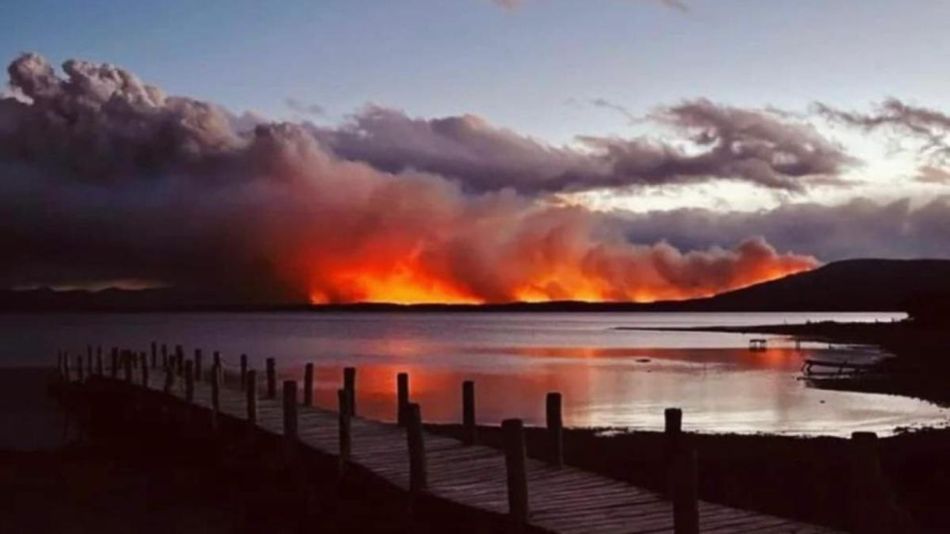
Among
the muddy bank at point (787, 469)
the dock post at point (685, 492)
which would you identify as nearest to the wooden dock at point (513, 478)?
the dock post at point (685, 492)

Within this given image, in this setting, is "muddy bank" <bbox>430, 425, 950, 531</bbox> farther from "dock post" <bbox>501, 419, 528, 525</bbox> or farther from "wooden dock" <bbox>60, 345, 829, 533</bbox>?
"dock post" <bbox>501, 419, 528, 525</bbox>

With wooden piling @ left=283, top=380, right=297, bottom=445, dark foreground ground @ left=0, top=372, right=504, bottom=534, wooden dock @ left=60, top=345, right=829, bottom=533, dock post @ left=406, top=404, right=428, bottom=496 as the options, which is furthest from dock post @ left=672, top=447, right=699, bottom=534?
wooden piling @ left=283, top=380, right=297, bottom=445

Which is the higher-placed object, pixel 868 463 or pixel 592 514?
pixel 868 463

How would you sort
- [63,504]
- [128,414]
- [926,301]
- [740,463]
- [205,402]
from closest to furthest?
[63,504] < [740,463] < [205,402] < [128,414] < [926,301]

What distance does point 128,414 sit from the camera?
113ft

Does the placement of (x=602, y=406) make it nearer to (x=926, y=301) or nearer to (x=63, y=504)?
(x=63, y=504)

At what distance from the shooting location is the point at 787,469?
23.0 m

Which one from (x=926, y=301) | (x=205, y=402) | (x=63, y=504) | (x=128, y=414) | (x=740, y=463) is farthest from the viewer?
(x=926, y=301)

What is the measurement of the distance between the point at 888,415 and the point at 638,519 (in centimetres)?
3250

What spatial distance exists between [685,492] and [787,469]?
44.7ft

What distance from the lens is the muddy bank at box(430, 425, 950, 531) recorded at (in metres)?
19.1

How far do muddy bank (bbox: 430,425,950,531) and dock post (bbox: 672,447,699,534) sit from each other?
533cm

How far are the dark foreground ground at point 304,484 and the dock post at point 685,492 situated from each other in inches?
107

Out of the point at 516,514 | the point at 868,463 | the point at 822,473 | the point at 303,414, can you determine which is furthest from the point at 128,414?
the point at 868,463
